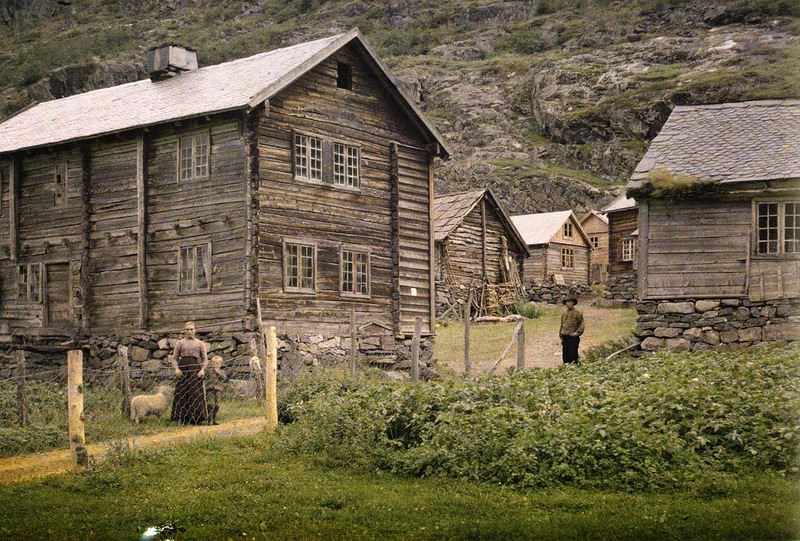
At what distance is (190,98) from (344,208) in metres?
5.03

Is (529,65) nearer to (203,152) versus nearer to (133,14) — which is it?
(133,14)

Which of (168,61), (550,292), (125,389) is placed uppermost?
(168,61)

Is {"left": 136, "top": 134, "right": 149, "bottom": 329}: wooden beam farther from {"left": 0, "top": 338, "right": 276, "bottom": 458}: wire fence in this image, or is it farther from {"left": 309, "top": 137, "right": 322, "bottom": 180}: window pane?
{"left": 0, "top": 338, "right": 276, "bottom": 458}: wire fence

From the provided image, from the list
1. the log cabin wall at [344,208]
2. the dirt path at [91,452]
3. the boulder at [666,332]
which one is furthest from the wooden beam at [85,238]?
the boulder at [666,332]

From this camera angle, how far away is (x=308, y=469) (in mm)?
13492

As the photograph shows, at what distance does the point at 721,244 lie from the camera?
24.0 m

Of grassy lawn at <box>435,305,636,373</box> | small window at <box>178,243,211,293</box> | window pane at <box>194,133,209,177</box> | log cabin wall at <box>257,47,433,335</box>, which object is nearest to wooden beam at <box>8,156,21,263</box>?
small window at <box>178,243,211,293</box>

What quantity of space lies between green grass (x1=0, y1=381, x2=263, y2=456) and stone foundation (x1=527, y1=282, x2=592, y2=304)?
33.6m

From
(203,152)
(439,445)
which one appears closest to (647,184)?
(203,152)

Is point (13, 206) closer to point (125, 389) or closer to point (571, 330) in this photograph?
point (125, 389)

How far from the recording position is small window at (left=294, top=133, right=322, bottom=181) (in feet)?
86.9

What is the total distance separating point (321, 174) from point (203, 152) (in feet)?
10.3

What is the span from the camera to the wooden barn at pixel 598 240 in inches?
2547

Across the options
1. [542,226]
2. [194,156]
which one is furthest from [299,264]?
[542,226]
